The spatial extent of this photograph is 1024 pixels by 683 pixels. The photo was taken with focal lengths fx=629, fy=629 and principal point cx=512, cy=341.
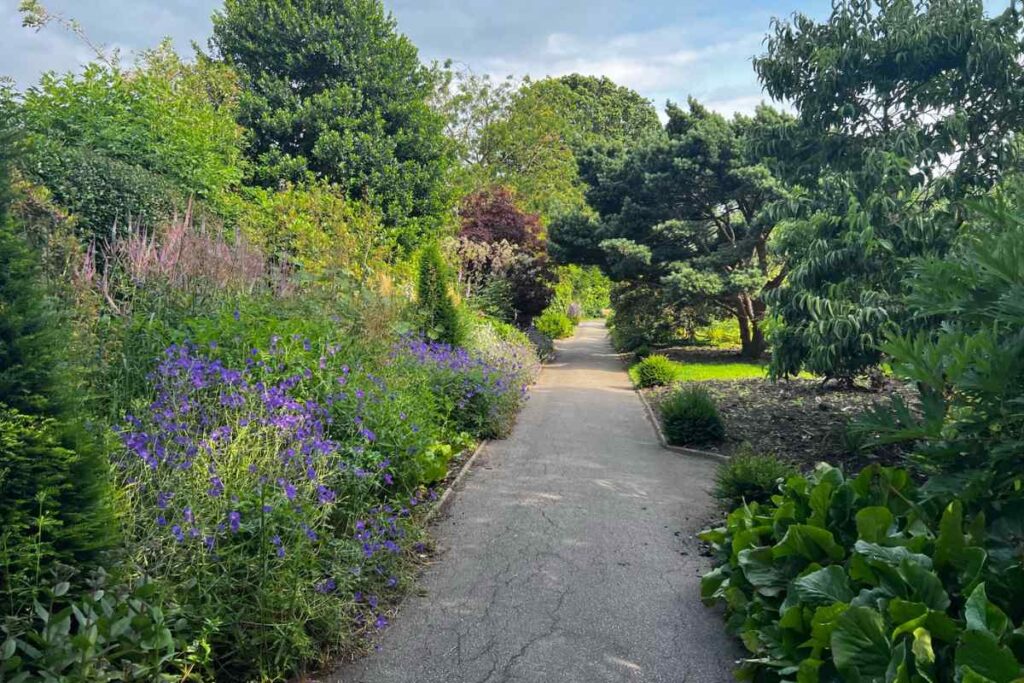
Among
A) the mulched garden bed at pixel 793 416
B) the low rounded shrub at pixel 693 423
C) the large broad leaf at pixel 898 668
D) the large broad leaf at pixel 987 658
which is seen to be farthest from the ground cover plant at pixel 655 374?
the large broad leaf at pixel 987 658

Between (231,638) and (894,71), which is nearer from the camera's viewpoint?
(231,638)

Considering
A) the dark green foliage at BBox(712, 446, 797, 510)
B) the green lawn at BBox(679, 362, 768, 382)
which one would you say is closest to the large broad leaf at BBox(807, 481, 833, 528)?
the dark green foliage at BBox(712, 446, 797, 510)

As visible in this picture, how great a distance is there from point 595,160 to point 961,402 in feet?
57.2

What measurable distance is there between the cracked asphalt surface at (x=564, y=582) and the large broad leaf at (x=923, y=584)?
108 cm

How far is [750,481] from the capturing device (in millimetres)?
4859

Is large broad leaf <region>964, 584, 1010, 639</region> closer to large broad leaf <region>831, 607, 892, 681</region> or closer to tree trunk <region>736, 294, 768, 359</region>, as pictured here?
large broad leaf <region>831, 607, 892, 681</region>

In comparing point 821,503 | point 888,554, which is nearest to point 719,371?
point 821,503

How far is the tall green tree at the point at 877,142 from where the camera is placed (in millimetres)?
6074

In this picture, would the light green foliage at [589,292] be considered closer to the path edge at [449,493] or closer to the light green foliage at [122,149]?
the light green foliage at [122,149]

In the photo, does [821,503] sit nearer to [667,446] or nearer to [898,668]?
[898,668]

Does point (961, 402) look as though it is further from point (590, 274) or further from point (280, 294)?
point (590, 274)

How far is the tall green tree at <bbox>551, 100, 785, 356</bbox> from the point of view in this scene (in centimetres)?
1609

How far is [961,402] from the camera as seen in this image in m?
2.70

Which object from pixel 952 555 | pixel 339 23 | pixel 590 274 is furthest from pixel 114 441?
pixel 590 274
